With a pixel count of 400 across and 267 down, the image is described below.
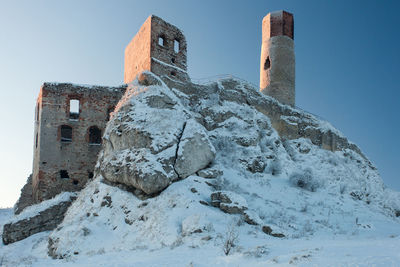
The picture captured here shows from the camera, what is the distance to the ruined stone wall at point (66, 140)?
16906 mm

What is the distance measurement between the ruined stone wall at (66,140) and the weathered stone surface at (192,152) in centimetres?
543

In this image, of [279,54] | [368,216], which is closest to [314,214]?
[368,216]

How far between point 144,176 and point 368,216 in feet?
31.5

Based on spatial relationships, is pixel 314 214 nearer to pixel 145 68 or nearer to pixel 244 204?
pixel 244 204

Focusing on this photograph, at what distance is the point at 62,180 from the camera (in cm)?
1700

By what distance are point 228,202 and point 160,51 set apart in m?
9.62

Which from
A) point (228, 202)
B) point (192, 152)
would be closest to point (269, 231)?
point (228, 202)

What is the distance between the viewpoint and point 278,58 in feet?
85.3

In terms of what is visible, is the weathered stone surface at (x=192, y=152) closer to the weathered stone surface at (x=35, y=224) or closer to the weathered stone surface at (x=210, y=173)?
the weathered stone surface at (x=210, y=173)

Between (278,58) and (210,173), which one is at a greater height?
(278,58)

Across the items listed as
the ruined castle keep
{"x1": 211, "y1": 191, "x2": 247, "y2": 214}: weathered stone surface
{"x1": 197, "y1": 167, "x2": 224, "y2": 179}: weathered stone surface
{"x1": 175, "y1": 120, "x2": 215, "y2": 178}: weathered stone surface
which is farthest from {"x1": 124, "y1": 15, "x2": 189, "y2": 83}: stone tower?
{"x1": 211, "y1": 191, "x2": 247, "y2": 214}: weathered stone surface

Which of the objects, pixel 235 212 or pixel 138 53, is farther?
pixel 138 53


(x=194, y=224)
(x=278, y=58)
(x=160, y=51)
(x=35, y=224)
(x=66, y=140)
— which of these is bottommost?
(x=35, y=224)

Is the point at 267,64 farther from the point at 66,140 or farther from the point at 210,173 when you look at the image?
the point at 66,140
